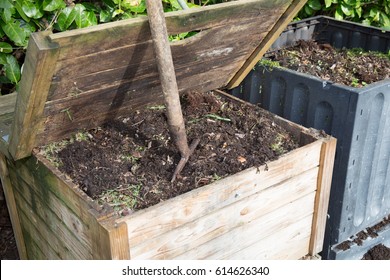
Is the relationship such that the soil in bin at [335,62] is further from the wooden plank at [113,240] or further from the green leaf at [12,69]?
the wooden plank at [113,240]

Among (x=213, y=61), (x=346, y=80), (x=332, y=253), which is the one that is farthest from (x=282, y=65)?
(x=332, y=253)

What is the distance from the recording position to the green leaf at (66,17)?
93.7 inches

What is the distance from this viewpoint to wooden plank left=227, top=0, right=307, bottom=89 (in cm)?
220

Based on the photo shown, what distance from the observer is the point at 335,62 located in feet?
9.09

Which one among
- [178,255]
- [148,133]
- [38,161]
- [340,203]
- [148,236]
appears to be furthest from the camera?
[340,203]

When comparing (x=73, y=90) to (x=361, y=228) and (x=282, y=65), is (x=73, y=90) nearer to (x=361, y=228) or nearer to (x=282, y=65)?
(x=282, y=65)

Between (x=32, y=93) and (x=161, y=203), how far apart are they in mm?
525

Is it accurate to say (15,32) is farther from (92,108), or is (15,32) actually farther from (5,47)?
(92,108)

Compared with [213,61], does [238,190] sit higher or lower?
lower

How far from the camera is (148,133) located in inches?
86.8

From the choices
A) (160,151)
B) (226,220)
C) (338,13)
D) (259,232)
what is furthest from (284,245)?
(338,13)

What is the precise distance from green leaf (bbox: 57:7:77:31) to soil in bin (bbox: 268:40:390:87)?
39.6 inches

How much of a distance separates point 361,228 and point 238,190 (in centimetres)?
94

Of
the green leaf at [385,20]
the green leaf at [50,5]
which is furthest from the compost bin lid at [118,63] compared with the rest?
the green leaf at [385,20]
